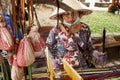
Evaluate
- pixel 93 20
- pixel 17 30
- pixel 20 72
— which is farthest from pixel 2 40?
pixel 93 20

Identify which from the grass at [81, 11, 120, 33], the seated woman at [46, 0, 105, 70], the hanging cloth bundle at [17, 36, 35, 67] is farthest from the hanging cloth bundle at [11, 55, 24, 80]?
the grass at [81, 11, 120, 33]

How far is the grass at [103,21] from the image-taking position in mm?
6484

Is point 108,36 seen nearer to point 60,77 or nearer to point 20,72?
point 60,77

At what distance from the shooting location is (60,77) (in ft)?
5.99

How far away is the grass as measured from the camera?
6.48 metres

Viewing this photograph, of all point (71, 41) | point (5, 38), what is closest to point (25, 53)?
point (5, 38)

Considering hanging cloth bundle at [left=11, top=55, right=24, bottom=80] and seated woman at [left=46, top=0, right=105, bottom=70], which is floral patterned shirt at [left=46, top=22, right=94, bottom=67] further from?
hanging cloth bundle at [left=11, top=55, right=24, bottom=80]

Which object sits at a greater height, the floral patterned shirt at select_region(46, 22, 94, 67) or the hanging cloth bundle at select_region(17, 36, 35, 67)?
the hanging cloth bundle at select_region(17, 36, 35, 67)

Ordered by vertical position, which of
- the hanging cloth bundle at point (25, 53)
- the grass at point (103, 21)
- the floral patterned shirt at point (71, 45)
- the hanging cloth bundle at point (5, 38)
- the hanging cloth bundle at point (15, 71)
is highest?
the hanging cloth bundle at point (5, 38)

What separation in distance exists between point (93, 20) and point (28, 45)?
6210 millimetres

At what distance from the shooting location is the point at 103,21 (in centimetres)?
746

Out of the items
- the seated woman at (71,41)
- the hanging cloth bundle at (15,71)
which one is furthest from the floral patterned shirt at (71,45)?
the hanging cloth bundle at (15,71)

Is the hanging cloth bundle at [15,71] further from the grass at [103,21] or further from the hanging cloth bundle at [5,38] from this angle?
the grass at [103,21]

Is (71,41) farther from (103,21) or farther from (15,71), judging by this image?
(103,21)
